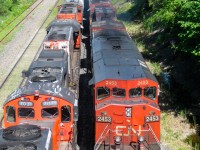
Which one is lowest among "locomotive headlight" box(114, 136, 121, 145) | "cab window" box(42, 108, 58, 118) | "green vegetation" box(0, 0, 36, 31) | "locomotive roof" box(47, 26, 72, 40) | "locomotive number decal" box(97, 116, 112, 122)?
"green vegetation" box(0, 0, 36, 31)

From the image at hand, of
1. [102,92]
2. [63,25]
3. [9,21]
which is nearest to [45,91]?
[102,92]

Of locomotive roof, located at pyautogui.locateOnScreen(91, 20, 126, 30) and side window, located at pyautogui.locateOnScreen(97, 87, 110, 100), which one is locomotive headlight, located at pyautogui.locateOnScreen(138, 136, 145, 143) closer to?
side window, located at pyautogui.locateOnScreen(97, 87, 110, 100)

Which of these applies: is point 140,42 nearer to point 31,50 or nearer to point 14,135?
point 31,50

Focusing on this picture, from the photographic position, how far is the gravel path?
96.9 feet

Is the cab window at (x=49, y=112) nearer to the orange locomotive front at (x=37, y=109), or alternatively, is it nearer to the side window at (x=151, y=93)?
the orange locomotive front at (x=37, y=109)

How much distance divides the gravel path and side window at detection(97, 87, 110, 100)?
488 inches

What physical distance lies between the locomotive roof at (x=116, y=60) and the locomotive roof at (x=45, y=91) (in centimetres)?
156

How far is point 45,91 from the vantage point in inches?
557

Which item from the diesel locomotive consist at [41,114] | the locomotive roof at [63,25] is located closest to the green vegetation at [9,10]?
the locomotive roof at [63,25]

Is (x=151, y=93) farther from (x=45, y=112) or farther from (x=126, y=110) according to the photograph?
(x=45, y=112)

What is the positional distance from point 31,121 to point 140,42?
21.5 meters

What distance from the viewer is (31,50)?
32.7 m

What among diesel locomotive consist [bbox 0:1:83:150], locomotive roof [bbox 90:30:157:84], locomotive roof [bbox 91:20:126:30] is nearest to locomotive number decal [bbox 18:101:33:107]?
diesel locomotive consist [bbox 0:1:83:150]

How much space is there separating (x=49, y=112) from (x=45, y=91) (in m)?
0.78
